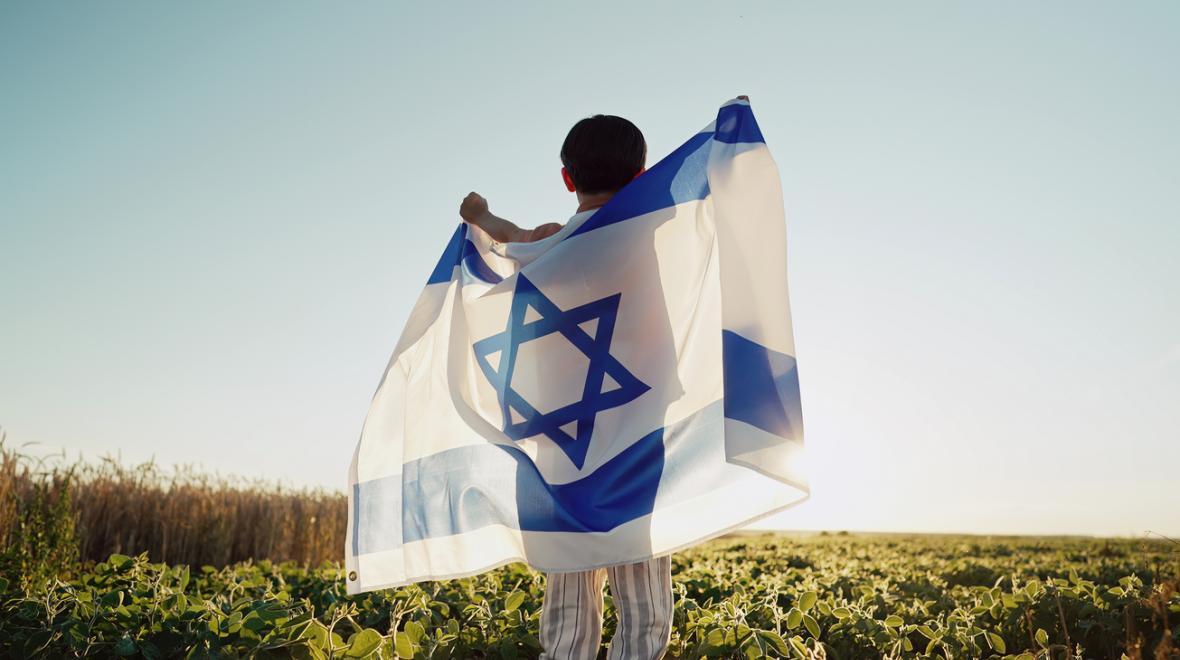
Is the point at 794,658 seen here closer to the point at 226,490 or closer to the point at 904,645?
the point at 904,645

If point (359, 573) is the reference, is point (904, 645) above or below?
below

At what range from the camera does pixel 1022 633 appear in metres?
3.92

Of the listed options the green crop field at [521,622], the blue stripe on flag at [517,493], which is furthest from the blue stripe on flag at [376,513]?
the green crop field at [521,622]

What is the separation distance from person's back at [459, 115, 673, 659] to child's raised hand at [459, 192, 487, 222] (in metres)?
0.50

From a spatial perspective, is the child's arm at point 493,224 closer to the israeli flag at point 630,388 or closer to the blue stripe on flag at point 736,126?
the israeli flag at point 630,388

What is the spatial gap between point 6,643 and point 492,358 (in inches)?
100

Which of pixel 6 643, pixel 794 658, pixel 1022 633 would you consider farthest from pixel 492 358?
pixel 1022 633

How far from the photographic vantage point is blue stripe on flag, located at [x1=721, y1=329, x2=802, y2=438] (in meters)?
2.62

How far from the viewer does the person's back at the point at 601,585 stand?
268cm

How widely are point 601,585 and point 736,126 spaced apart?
1.78 metres

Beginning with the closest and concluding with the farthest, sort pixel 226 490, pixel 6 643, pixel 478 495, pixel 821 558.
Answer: pixel 478 495
pixel 6 643
pixel 821 558
pixel 226 490

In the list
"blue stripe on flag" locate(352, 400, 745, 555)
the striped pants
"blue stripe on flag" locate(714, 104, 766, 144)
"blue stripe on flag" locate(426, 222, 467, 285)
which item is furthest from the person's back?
"blue stripe on flag" locate(426, 222, 467, 285)

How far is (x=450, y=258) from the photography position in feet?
11.8

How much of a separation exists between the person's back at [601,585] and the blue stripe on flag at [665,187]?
0.07m
